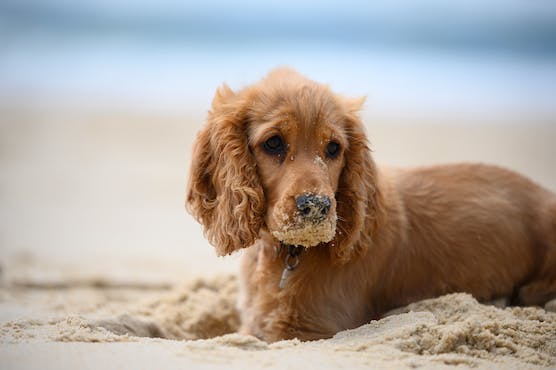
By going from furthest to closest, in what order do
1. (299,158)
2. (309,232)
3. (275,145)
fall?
(275,145) < (299,158) < (309,232)

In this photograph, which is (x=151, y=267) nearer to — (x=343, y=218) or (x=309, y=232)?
(x=343, y=218)

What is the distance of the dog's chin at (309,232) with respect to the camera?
3189 millimetres

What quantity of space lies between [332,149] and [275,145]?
309 millimetres

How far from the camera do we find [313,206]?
3129mm

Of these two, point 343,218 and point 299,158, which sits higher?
point 299,158

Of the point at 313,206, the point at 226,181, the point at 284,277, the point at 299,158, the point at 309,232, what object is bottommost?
the point at 284,277

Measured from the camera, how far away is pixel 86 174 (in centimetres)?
961

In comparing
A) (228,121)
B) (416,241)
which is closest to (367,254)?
(416,241)

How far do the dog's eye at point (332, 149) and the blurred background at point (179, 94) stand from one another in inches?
30.9

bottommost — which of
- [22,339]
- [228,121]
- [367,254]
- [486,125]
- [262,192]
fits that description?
[22,339]

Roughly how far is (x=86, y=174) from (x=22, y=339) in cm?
680

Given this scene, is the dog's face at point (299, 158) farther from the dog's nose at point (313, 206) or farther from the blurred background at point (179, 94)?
the blurred background at point (179, 94)

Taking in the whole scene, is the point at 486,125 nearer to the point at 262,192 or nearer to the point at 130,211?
the point at 130,211

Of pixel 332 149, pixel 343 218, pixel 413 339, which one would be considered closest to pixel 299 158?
pixel 332 149
